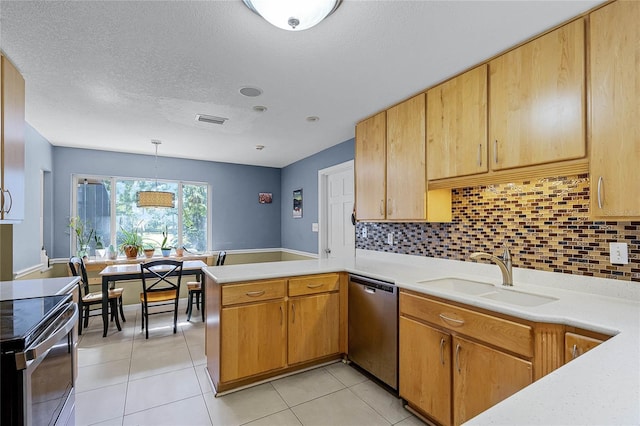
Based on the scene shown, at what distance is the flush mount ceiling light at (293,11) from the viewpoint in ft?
4.80

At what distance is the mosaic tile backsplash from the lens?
1714mm

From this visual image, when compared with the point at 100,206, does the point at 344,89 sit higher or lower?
higher

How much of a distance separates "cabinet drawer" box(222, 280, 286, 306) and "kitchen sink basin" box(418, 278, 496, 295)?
3.54ft

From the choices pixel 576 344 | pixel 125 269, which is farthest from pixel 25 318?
pixel 125 269

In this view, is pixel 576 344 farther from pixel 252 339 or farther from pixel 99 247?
pixel 99 247

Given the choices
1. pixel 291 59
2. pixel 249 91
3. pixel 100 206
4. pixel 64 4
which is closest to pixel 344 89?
pixel 291 59

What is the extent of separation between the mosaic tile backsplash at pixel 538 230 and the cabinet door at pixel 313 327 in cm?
102

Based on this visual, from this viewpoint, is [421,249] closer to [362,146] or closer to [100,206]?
[362,146]

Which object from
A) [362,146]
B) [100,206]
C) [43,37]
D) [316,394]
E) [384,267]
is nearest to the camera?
[43,37]

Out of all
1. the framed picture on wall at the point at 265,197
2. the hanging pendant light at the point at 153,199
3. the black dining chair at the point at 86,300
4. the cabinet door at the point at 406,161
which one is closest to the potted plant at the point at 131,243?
the hanging pendant light at the point at 153,199

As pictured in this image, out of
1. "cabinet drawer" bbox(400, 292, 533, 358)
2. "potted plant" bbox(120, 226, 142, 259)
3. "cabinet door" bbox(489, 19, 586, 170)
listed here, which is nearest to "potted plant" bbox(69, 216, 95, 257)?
"potted plant" bbox(120, 226, 142, 259)

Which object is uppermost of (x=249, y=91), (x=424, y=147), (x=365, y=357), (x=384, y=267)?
(x=249, y=91)

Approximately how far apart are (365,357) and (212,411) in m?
1.18

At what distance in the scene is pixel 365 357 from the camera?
2510mm
